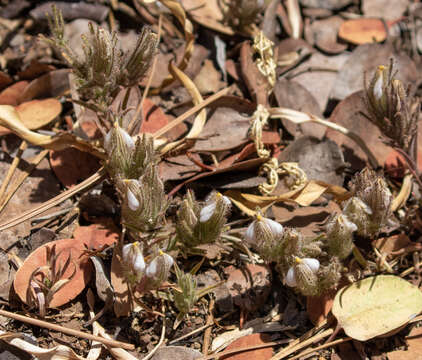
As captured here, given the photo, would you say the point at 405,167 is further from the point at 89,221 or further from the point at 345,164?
the point at 89,221

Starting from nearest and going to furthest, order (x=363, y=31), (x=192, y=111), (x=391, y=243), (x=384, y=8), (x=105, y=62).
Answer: (x=105, y=62), (x=391, y=243), (x=192, y=111), (x=363, y=31), (x=384, y=8)

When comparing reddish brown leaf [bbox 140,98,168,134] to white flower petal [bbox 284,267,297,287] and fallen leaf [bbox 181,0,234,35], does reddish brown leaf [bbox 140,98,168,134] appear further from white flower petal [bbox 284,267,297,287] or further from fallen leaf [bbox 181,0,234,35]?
white flower petal [bbox 284,267,297,287]

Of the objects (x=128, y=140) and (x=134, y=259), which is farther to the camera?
(x=128, y=140)

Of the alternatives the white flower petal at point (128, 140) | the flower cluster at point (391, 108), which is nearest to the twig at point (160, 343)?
the white flower petal at point (128, 140)

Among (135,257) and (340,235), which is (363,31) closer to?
(340,235)

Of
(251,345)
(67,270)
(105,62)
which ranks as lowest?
(251,345)

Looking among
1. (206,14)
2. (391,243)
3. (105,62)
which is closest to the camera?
(105,62)

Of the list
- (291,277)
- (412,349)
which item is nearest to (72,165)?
(291,277)

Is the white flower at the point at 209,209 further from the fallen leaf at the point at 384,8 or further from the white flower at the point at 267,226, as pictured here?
the fallen leaf at the point at 384,8
